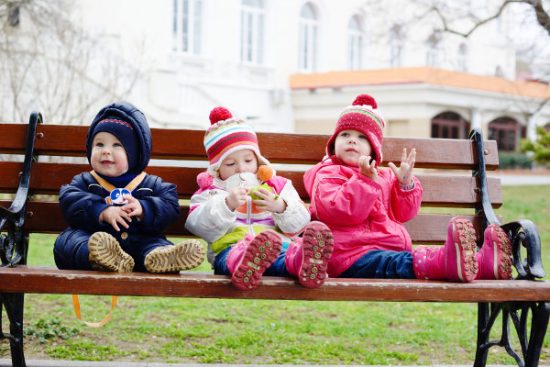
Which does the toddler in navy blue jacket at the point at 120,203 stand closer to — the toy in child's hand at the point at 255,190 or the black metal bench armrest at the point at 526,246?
the toy in child's hand at the point at 255,190

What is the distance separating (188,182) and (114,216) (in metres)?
0.77

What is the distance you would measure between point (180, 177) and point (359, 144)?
99 centimetres

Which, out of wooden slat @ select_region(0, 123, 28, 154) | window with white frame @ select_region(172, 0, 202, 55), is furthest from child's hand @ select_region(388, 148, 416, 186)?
window with white frame @ select_region(172, 0, 202, 55)

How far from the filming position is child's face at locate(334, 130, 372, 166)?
3.75m

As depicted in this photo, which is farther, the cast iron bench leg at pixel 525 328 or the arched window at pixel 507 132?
the arched window at pixel 507 132

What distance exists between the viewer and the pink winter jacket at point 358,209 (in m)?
3.46

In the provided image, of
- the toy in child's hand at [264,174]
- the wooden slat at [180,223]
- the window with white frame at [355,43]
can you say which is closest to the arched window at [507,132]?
the window with white frame at [355,43]

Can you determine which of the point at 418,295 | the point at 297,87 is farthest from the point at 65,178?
the point at 297,87

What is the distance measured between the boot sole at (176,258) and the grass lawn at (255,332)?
49.2 inches

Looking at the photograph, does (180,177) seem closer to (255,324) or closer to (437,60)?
(255,324)

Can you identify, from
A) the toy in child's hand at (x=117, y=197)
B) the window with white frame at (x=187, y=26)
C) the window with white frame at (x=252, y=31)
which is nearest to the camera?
the toy in child's hand at (x=117, y=197)

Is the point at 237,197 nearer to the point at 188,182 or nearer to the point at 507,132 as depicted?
the point at 188,182

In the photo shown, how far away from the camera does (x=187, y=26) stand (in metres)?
24.5

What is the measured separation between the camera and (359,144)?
3752mm
